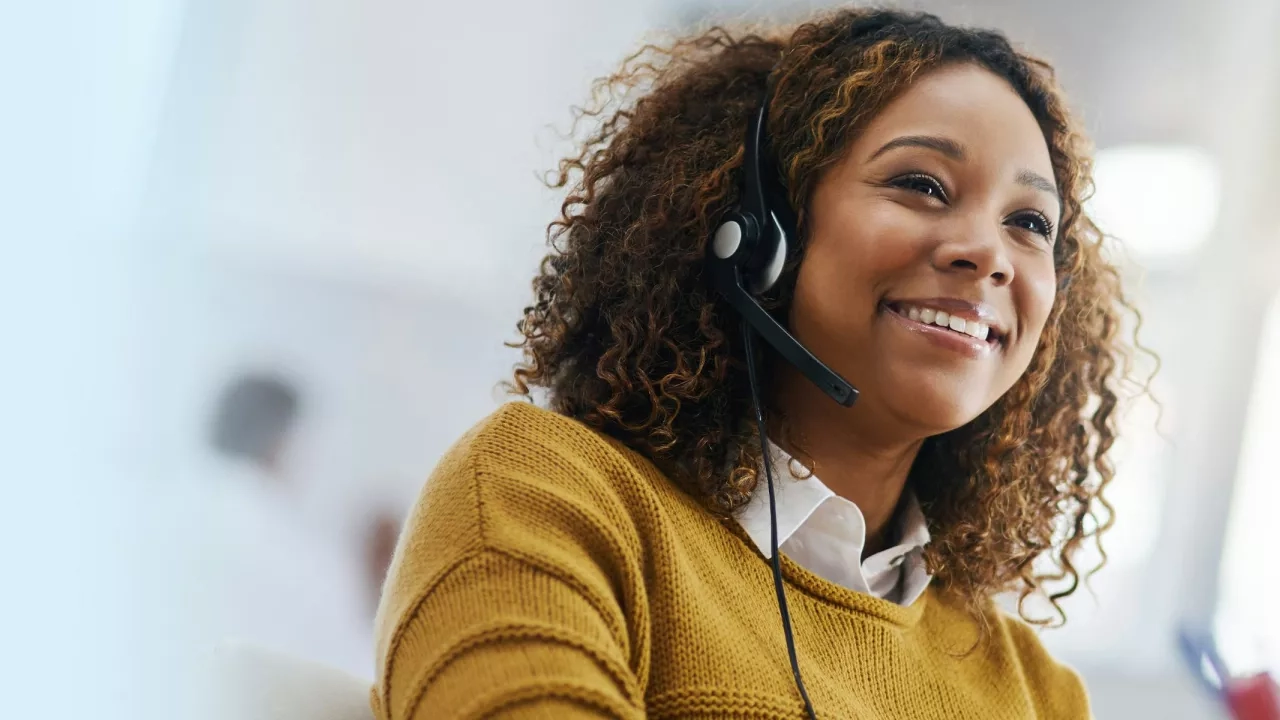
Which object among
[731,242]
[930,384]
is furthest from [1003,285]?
[731,242]

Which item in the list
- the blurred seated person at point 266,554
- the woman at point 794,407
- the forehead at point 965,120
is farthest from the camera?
the blurred seated person at point 266,554

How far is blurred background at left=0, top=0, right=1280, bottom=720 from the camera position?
2.96 feet

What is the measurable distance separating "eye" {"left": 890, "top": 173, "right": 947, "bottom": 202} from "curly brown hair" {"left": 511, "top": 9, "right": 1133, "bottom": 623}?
7cm

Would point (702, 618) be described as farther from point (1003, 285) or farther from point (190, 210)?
point (190, 210)

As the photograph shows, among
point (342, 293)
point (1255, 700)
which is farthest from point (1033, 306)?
point (342, 293)

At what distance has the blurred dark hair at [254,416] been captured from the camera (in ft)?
3.86

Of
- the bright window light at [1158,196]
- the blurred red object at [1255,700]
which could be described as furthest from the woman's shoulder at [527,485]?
the bright window light at [1158,196]

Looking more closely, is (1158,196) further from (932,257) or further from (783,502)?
(783,502)

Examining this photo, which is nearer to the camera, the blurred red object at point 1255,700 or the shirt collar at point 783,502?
the shirt collar at point 783,502

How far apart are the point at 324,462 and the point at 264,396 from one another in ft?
0.42

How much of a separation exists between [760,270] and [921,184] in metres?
0.17

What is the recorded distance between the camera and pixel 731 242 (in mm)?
973

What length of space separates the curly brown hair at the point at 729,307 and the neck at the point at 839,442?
0.05 meters

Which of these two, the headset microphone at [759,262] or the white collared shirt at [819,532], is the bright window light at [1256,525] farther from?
the headset microphone at [759,262]
